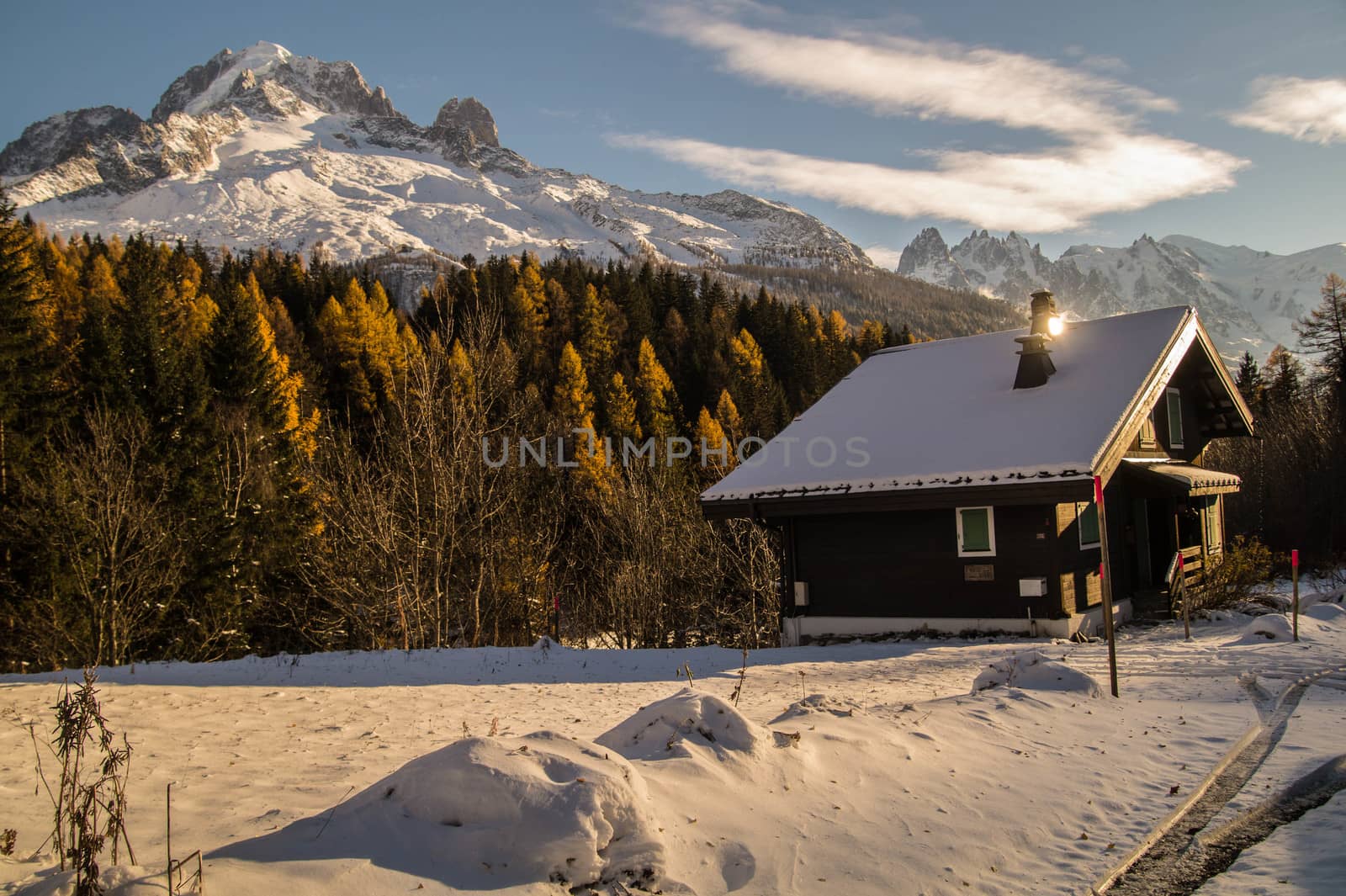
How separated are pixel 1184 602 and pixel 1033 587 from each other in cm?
253

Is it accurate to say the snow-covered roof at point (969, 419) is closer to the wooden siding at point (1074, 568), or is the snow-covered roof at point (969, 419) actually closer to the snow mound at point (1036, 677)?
the wooden siding at point (1074, 568)

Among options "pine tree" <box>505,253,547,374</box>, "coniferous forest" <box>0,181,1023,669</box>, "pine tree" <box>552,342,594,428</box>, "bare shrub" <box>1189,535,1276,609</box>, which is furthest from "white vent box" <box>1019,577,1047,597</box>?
"pine tree" <box>505,253,547,374</box>

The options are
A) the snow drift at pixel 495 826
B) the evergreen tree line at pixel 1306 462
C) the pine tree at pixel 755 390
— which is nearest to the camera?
Answer: the snow drift at pixel 495 826

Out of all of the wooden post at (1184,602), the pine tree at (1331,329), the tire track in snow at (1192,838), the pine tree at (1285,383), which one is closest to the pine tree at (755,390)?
the pine tree at (1285,383)

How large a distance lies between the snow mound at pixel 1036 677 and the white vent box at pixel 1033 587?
5564 mm

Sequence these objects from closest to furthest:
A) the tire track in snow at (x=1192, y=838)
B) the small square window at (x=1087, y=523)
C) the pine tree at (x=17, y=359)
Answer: the tire track in snow at (x=1192, y=838) → the small square window at (x=1087, y=523) → the pine tree at (x=17, y=359)

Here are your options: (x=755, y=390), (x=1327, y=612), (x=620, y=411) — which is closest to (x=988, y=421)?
A: (x=1327, y=612)

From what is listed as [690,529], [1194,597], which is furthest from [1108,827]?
[690,529]

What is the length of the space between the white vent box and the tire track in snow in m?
7.83

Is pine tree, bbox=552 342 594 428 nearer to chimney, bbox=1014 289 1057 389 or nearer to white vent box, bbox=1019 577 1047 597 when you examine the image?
chimney, bbox=1014 289 1057 389

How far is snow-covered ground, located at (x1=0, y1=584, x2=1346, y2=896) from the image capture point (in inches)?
174

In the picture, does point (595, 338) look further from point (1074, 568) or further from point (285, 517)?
point (1074, 568)

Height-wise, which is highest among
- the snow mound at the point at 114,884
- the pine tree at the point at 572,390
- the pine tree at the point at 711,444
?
the pine tree at the point at 572,390

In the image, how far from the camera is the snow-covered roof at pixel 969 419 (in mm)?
15891
